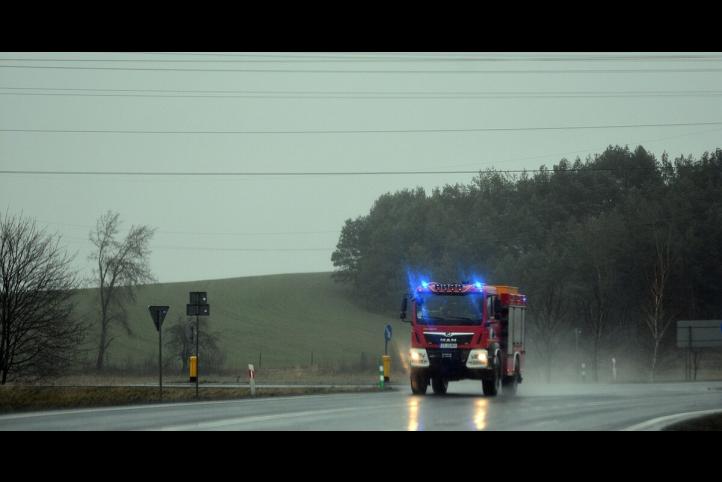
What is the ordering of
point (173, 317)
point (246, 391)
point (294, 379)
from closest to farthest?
point (246, 391)
point (294, 379)
point (173, 317)

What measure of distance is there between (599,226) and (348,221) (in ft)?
131

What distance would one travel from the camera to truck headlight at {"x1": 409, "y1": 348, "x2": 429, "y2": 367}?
108ft

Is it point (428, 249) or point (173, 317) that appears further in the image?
point (428, 249)

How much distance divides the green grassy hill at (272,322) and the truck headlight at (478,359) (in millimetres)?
32637

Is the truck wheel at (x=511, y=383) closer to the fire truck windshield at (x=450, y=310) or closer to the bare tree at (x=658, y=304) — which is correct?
the fire truck windshield at (x=450, y=310)

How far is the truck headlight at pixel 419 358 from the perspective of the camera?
1292 inches

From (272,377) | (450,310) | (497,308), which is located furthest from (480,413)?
(272,377)

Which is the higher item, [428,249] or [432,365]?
[428,249]

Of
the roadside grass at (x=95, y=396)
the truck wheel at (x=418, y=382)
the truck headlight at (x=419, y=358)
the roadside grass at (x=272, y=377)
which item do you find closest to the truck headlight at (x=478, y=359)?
the truck headlight at (x=419, y=358)

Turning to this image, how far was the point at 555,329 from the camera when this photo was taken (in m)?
58.7

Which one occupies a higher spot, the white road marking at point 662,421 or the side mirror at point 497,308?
the side mirror at point 497,308

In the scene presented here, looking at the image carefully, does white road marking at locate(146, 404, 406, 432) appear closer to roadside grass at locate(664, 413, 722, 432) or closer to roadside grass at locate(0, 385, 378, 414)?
roadside grass at locate(0, 385, 378, 414)
